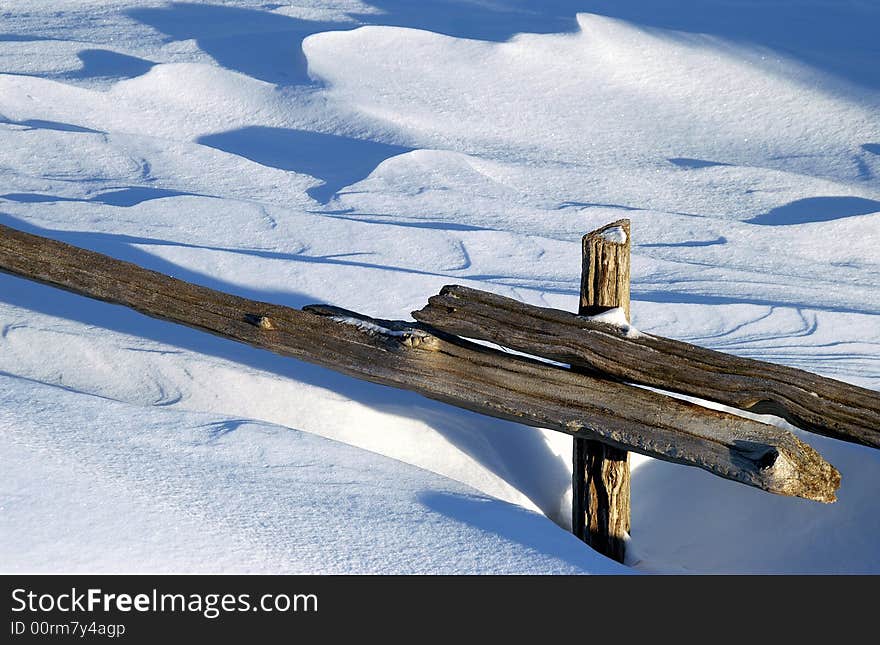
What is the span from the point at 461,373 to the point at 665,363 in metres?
0.63

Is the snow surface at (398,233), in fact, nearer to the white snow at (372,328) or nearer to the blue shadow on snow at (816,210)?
the blue shadow on snow at (816,210)

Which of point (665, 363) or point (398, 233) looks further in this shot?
point (398, 233)

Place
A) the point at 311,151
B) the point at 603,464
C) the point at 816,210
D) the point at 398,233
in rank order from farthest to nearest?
the point at 311,151
the point at 816,210
the point at 398,233
the point at 603,464

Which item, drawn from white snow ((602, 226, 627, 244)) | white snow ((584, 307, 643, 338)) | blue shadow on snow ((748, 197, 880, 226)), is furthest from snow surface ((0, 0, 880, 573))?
white snow ((602, 226, 627, 244))

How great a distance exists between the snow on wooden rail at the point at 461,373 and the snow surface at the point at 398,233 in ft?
0.87

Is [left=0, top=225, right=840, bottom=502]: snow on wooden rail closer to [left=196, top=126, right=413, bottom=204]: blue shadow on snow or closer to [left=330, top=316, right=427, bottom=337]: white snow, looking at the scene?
[left=330, top=316, right=427, bottom=337]: white snow

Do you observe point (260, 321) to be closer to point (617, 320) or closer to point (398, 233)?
point (617, 320)

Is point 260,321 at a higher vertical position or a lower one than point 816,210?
lower

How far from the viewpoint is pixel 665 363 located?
306 cm

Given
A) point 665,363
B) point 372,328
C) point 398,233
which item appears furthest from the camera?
point 398,233

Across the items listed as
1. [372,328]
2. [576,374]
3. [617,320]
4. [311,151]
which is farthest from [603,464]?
[311,151]

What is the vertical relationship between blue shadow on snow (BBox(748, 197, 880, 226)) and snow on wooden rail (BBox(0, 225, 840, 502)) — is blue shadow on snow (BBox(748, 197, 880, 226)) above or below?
above

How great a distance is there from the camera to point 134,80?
24.2 feet

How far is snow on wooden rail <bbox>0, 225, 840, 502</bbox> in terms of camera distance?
284 centimetres
